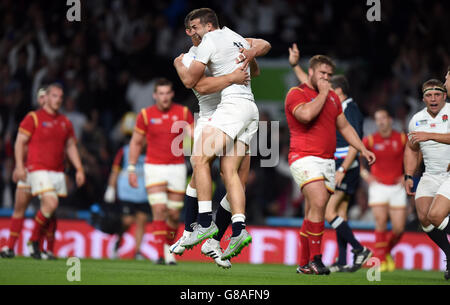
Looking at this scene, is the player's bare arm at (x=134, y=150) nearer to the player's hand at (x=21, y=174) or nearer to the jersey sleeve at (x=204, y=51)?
the player's hand at (x=21, y=174)

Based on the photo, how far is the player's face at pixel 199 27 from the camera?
29.1 ft

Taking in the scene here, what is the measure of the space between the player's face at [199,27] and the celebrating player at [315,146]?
1.38 m

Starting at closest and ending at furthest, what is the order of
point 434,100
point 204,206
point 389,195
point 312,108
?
point 204,206
point 312,108
point 434,100
point 389,195

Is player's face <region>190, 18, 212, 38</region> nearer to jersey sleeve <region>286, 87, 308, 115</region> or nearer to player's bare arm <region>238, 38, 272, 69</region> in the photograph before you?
player's bare arm <region>238, 38, 272, 69</region>

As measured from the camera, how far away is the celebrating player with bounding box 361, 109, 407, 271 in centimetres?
1323

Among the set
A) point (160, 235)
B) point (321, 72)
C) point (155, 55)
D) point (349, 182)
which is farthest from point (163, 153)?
point (155, 55)

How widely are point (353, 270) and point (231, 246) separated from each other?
3312 mm

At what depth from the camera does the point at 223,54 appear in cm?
873

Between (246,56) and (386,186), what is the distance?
5.36 meters

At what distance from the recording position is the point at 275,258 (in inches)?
584

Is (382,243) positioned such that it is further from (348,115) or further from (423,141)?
(423,141)

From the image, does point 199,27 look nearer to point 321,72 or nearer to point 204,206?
point 321,72

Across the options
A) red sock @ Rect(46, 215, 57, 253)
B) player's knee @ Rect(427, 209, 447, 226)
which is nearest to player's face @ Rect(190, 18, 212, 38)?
player's knee @ Rect(427, 209, 447, 226)

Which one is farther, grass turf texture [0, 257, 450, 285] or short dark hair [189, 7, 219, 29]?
short dark hair [189, 7, 219, 29]
